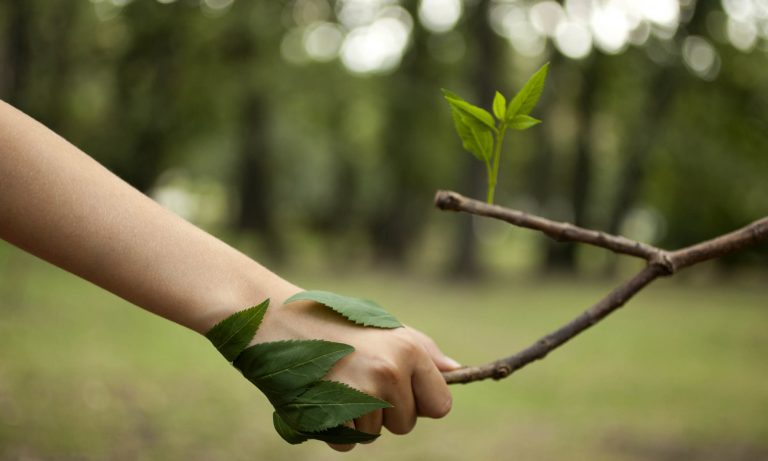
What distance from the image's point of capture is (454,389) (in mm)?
7727

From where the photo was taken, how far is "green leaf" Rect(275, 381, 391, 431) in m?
0.94

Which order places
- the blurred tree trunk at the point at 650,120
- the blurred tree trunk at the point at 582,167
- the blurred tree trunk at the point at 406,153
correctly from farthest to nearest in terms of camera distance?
the blurred tree trunk at the point at 582,167, the blurred tree trunk at the point at 406,153, the blurred tree trunk at the point at 650,120

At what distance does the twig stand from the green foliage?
159 millimetres

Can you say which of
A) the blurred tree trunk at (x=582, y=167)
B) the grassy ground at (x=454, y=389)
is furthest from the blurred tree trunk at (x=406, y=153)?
the grassy ground at (x=454, y=389)

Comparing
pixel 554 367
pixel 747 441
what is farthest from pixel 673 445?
pixel 554 367

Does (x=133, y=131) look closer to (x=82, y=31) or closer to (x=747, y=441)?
(x=82, y=31)

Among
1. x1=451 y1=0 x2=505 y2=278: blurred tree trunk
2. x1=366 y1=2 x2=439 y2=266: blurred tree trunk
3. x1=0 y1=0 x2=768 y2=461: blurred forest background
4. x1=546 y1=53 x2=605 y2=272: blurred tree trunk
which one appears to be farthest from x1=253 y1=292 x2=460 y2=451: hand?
x1=546 y1=53 x2=605 y2=272: blurred tree trunk

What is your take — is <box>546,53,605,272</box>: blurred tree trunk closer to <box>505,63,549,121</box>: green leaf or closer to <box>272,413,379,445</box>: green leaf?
<box>505,63,549,121</box>: green leaf

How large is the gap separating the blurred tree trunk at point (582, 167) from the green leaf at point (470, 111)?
1810cm

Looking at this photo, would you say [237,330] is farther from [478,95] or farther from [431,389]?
[478,95]

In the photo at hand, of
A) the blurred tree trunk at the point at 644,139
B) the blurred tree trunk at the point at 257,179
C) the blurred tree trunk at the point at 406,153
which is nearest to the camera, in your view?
the blurred tree trunk at the point at 644,139

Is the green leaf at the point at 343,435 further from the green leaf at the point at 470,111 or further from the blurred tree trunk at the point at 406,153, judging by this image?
the blurred tree trunk at the point at 406,153

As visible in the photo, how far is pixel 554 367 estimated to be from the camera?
8.72 m

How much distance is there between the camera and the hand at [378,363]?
0.97 metres
